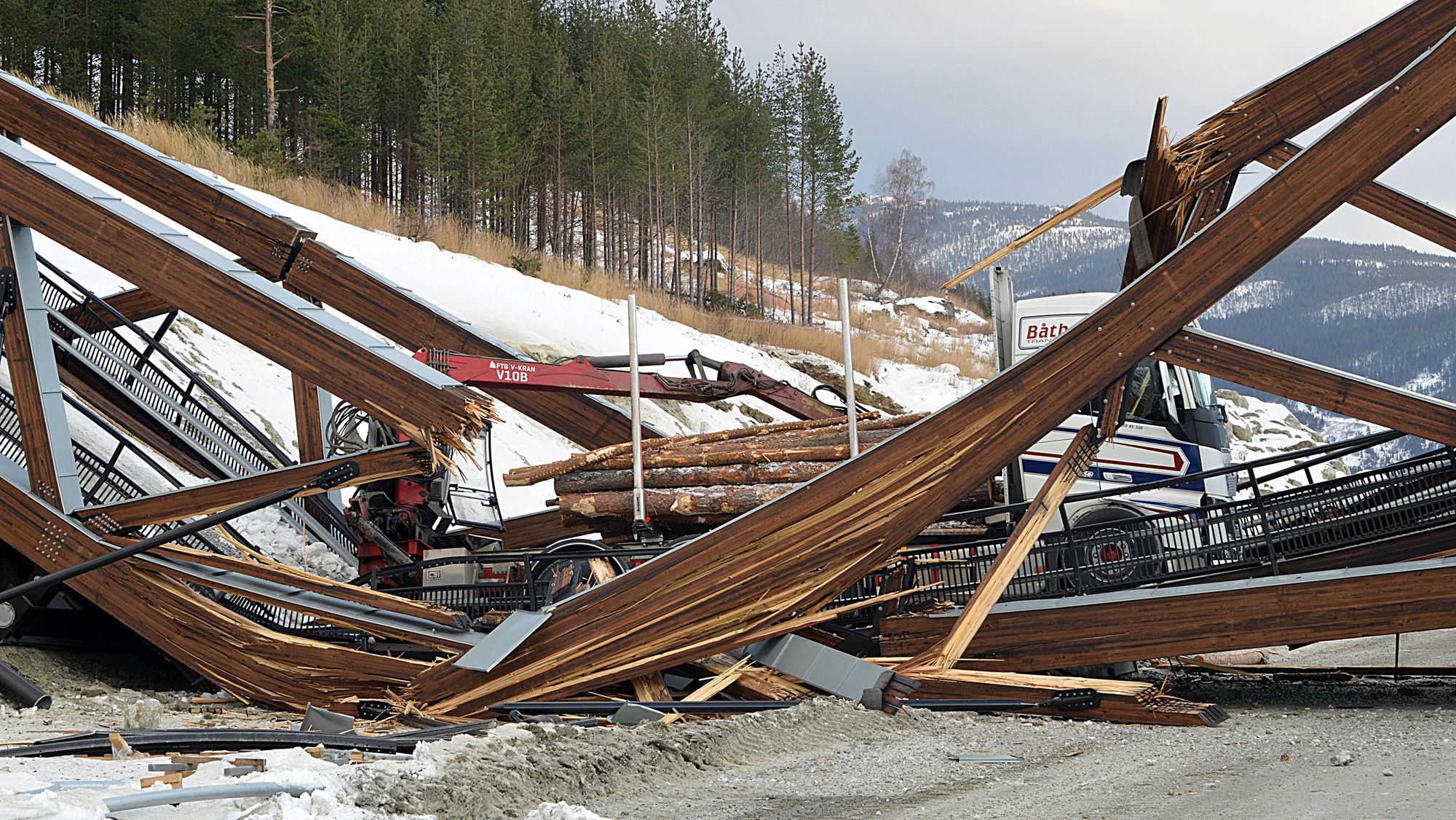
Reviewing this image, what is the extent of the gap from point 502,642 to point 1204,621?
4.44 m

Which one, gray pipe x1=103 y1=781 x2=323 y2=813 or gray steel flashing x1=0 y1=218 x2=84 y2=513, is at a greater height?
gray steel flashing x1=0 y1=218 x2=84 y2=513

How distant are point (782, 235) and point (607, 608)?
66.3 m

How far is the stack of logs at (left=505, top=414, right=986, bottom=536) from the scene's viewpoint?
30.0 ft

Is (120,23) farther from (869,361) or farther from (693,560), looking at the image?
(693,560)

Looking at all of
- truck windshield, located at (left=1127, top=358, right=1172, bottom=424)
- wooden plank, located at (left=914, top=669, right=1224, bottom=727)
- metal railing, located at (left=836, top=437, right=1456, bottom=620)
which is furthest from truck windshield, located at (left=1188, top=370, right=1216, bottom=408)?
wooden plank, located at (left=914, top=669, right=1224, bottom=727)

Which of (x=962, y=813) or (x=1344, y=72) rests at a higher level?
(x=1344, y=72)

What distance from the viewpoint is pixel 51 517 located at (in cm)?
878

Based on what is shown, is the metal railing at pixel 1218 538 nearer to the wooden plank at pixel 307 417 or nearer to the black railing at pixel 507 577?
the black railing at pixel 507 577

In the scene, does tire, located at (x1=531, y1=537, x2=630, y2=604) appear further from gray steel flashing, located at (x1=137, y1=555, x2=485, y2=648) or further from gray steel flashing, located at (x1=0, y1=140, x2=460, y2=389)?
gray steel flashing, located at (x1=0, y1=140, x2=460, y2=389)

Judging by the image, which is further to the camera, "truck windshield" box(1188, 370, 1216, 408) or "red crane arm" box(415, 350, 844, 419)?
"truck windshield" box(1188, 370, 1216, 408)

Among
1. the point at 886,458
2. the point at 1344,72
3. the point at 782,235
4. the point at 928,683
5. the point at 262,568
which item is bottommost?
the point at 928,683

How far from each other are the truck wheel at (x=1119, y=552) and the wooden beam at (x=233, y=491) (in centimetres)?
449

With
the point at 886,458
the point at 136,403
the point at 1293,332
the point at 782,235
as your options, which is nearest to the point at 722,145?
the point at 782,235

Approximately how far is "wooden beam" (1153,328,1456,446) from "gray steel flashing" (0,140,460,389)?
482cm
